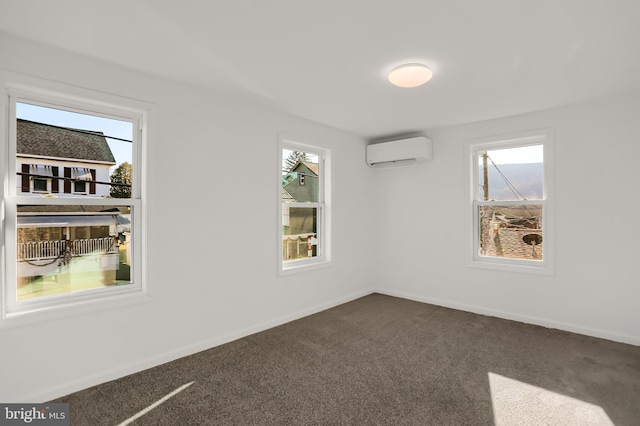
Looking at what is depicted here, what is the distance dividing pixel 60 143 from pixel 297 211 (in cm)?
244

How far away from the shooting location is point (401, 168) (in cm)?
477

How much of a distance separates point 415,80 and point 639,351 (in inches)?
126

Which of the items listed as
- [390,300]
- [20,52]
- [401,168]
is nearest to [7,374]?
[20,52]

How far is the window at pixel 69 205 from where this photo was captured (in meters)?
2.20

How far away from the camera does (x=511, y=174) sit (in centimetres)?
396

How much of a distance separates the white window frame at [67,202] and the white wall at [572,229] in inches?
139

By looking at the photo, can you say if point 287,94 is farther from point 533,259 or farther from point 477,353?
point 533,259

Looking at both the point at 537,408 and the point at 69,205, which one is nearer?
the point at 537,408

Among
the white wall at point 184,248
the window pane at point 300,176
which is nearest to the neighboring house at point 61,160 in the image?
the white wall at point 184,248

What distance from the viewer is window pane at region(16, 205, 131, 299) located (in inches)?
88.0

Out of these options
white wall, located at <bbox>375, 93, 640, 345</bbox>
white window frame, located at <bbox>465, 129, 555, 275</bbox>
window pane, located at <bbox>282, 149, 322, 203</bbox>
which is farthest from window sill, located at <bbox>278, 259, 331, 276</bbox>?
white window frame, located at <bbox>465, 129, 555, 275</bbox>

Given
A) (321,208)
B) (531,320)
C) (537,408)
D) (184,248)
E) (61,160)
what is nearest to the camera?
(537,408)

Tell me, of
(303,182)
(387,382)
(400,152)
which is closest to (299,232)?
(303,182)

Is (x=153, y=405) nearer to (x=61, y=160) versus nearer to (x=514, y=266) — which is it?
(x=61, y=160)
